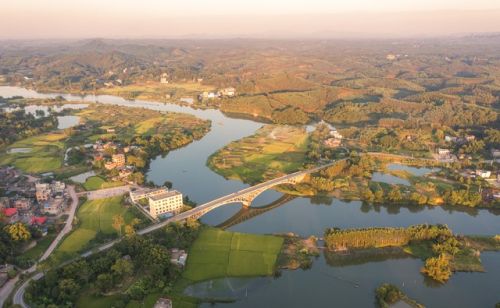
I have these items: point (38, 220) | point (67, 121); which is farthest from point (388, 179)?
point (67, 121)

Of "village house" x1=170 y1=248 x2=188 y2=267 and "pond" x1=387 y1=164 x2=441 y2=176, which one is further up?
"village house" x1=170 y1=248 x2=188 y2=267

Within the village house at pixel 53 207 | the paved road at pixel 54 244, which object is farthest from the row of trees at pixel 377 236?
the village house at pixel 53 207

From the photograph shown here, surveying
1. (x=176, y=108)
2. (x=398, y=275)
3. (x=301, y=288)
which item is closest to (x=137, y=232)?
(x=301, y=288)

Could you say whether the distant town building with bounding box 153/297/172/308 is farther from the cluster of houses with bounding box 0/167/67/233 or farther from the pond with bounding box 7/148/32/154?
the pond with bounding box 7/148/32/154

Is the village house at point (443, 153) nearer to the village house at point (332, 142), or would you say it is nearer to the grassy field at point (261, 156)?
the village house at point (332, 142)

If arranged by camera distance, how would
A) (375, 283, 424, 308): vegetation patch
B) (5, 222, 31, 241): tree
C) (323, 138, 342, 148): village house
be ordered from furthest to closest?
(323, 138, 342, 148): village house < (5, 222, 31, 241): tree < (375, 283, 424, 308): vegetation patch

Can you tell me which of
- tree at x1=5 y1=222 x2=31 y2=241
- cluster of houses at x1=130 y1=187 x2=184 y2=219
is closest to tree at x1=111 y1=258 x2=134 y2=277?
cluster of houses at x1=130 y1=187 x2=184 y2=219
